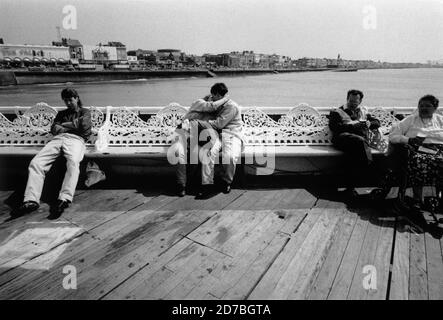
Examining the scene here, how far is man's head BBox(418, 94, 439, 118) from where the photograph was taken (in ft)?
9.55

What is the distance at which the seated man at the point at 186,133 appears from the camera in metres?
3.38

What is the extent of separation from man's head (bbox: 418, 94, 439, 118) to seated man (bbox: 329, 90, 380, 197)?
539 mm

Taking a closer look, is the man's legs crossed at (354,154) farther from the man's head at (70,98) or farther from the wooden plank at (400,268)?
the man's head at (70,98)

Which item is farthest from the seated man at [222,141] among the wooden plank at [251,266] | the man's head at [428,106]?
the man's head at [428,106]

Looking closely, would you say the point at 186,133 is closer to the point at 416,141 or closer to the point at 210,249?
the point at 210,249

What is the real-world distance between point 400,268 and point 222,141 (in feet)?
7.44

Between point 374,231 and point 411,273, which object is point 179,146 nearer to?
point 374,231

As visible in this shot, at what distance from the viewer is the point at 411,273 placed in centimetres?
203

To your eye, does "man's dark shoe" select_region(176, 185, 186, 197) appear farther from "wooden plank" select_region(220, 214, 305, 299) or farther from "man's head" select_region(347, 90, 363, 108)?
"man's head" select_region(347, 90, 363, 108)

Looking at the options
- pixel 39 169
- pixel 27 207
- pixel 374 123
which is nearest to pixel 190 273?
pixel 27 207

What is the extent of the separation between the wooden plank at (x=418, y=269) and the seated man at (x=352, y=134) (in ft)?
3.25

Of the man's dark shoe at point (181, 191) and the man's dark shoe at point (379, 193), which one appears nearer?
the man's dark shoe at point (379, 193)

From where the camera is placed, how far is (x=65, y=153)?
3.21m
